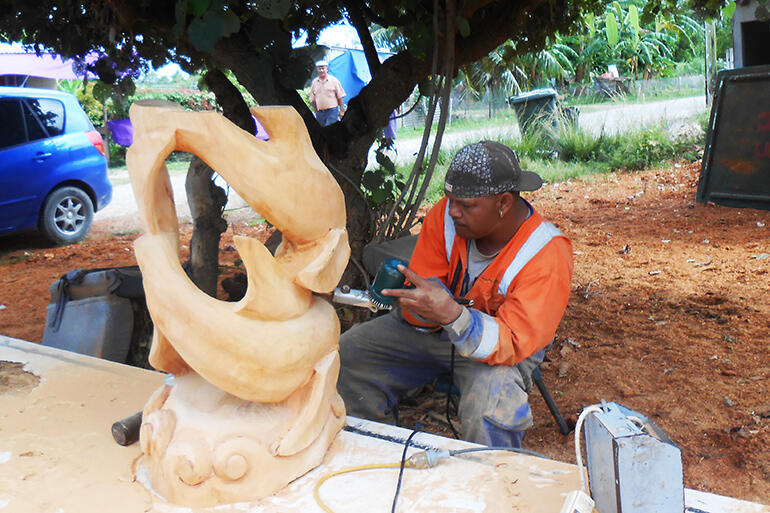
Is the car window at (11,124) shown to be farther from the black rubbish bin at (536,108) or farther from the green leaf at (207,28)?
the black rubbish bin at (536,108)

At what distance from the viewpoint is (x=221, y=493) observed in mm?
1693

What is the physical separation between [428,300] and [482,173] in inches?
21.0

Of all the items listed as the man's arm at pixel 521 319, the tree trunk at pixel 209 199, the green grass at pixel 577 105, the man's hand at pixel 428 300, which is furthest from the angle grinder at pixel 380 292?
the green grass at pixel 577 105

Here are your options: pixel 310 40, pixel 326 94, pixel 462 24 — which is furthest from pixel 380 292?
pixel 326 94

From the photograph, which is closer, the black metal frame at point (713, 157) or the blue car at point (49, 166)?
the black metal frame at point (713, 157)

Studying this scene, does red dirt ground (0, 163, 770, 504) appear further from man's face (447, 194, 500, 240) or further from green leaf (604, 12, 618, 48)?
green leaf (604, 12, 618, 48)

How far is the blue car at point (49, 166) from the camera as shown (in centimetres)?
673

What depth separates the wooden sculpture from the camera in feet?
5.54

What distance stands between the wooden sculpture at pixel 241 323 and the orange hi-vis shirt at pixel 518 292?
58cm

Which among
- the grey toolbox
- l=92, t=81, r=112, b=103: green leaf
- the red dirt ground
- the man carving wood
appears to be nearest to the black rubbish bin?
the red dirt ground

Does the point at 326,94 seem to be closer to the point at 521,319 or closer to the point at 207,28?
the point at 207,28

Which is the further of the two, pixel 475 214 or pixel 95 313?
pixel 95 313

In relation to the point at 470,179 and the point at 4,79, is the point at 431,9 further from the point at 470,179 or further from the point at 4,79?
the point at 4,79

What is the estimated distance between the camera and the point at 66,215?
7.30 m
